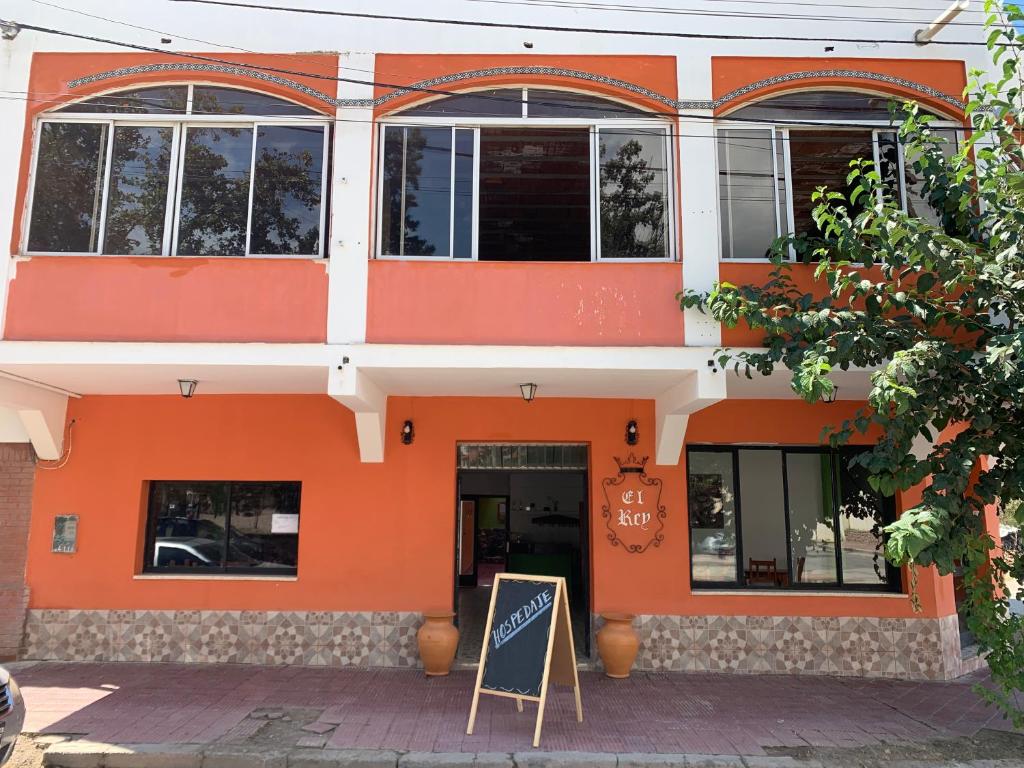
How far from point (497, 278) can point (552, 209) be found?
113 cm

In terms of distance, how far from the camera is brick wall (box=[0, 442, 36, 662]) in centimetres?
796

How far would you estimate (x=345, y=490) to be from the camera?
8.30 metres

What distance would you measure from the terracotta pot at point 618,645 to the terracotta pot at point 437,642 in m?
1.68

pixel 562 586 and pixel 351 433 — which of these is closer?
pixel 562 586

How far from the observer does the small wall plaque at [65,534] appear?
8156 millimetres

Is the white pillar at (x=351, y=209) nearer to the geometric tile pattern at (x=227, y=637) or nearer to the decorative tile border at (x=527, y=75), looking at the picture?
the decorative tile border at (x=527, y=75)

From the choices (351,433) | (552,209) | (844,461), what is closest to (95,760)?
(351,433)

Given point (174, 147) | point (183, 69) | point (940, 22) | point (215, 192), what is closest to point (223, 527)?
point (215, 192)

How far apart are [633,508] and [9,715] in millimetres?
6184

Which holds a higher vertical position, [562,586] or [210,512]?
[210,512]

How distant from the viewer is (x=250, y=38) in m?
7.41

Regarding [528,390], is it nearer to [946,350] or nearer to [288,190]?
[288,190]

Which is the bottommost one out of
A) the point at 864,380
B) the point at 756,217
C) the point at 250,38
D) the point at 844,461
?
the point at 844,461

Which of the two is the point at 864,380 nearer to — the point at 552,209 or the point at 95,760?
the point at 552,209
